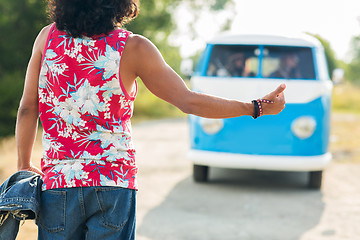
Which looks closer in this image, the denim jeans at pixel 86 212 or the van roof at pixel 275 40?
the denim jeans at pixel 86 212

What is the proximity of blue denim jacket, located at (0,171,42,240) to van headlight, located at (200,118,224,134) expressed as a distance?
4320 millimetres

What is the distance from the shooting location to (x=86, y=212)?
2.02m

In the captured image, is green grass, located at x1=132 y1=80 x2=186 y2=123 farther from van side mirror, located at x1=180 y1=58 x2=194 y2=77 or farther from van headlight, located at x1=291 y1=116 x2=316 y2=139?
van headlight, located at x1=291 y1=116 x2=316 y2=139

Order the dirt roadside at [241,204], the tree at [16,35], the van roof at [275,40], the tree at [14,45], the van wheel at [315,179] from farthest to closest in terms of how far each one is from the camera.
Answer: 1. the tree at [16,35]
2. the tree at [14,45]
3. the van roof at [275,40]
4. the van wheel at [315,179]
5. the dirt roadside at [241,204]

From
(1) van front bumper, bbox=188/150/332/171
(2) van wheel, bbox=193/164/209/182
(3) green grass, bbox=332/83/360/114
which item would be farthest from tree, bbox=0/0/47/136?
(3) green grass, bbox=332/83/360/114

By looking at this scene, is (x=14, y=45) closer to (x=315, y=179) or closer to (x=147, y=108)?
(x=315, y=179)

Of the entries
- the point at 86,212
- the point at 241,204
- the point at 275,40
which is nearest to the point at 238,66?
the point at 275,40

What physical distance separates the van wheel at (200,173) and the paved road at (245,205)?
0.11 m

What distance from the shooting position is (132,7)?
2.10 meters

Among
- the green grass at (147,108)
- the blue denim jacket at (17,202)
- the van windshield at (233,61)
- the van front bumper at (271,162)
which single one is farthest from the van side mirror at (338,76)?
the green grass at (147,108)

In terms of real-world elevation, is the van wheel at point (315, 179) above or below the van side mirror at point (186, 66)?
below

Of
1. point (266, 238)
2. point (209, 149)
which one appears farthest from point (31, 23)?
point (266, 238)

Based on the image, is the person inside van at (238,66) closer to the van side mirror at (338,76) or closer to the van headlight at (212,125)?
the van headlight at (212,125)

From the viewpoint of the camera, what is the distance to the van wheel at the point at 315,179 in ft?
21.2
